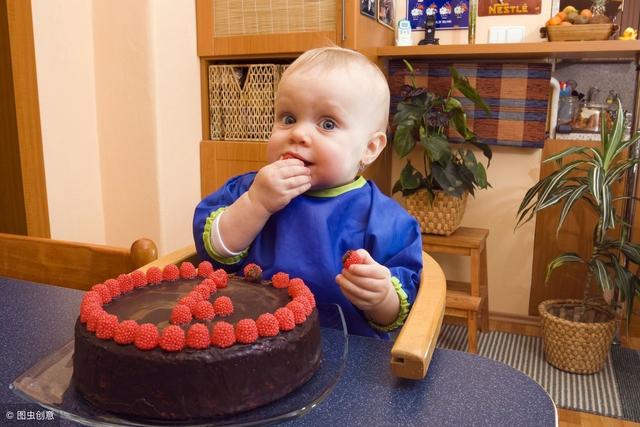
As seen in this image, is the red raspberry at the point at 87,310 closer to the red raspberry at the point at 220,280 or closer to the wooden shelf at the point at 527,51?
the red raspberry at the point at 220,280

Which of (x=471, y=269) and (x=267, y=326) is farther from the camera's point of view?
(x=471, y=269)

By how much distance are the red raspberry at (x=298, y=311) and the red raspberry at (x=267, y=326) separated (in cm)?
3

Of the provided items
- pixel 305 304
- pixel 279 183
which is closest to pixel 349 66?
pixel 279 183

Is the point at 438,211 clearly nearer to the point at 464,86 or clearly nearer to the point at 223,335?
the point at 464,86

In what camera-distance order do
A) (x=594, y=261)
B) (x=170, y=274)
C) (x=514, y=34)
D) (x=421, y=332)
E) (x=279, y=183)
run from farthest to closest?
(x=514, y=34) < (x=594, y=261) < (x=279, y=183) < (x=170, y=274) < (x=421, y=332)

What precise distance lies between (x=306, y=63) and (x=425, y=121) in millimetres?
1369

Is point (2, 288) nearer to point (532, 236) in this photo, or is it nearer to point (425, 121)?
point (425, 121)

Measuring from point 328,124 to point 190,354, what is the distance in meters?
0.49

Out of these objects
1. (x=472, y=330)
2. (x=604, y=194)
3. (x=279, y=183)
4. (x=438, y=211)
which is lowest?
(x=472, y=330)

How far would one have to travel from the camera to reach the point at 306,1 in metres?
2.13

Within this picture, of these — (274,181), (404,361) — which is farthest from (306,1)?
(404,361)

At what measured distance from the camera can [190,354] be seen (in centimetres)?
53

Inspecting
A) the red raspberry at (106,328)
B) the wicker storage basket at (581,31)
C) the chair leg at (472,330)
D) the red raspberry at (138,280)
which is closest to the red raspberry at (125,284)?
the red raspberry at (138,280)

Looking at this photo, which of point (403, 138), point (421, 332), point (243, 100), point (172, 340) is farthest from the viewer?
point (243, 100)
